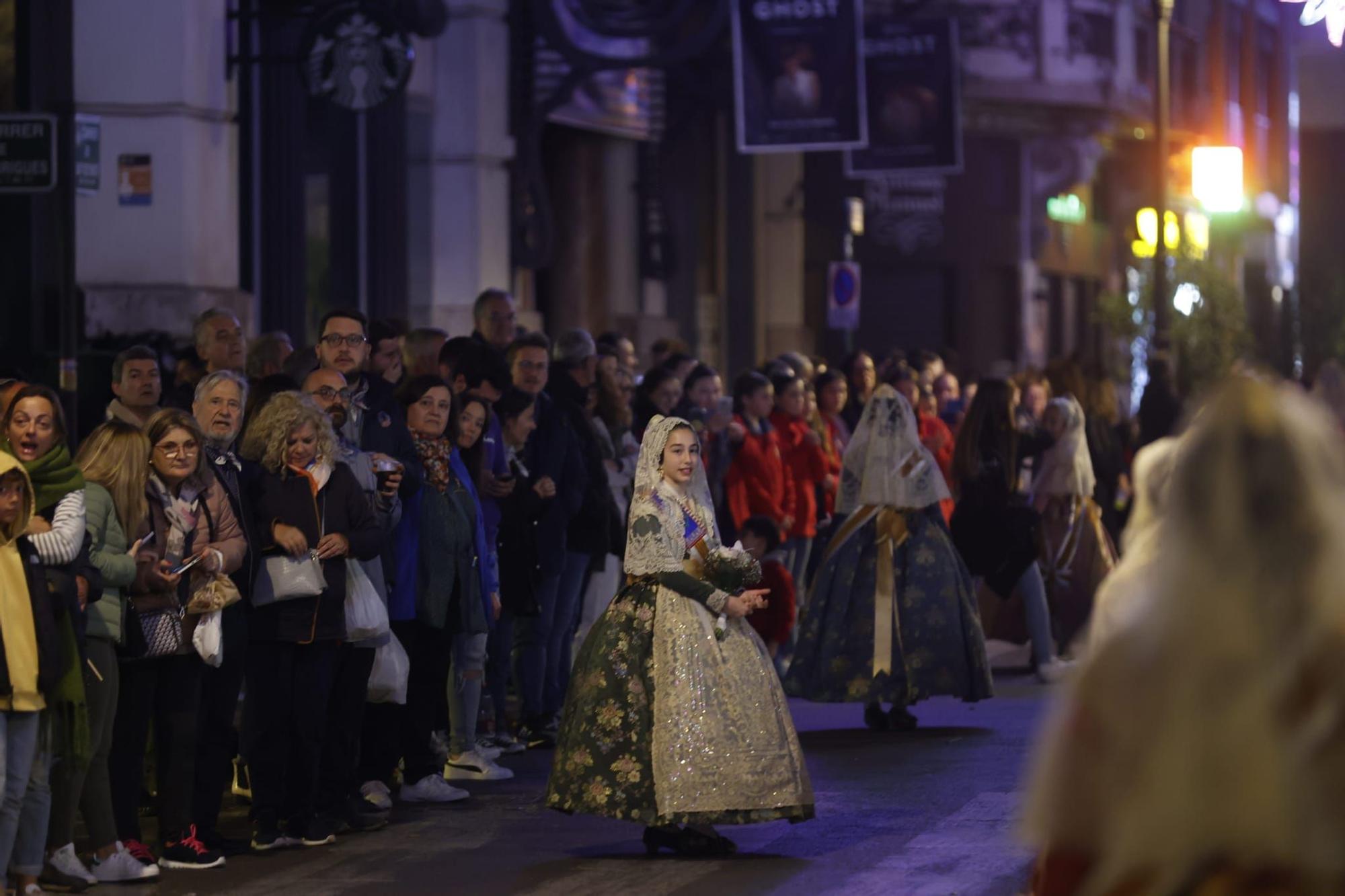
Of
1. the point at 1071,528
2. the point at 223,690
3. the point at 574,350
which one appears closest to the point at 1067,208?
the point at 1071,528

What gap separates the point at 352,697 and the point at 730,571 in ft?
5.49

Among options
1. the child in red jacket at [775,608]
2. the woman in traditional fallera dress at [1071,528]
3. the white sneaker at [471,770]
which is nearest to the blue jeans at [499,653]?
the white sneaker at [471,770]

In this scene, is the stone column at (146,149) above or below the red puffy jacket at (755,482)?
above

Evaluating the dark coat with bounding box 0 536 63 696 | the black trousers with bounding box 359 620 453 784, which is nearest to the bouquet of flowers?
the black trousers with bounding box 359 620 453 784

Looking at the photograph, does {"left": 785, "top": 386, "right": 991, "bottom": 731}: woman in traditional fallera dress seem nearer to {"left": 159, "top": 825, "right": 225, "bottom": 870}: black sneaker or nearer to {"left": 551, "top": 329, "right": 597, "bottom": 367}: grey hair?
{"left": 551, "top": 329, "right": 597, "bottom": 367}: grey hair

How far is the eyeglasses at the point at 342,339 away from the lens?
34.7 feet

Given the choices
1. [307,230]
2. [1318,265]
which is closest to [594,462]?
[307,230]

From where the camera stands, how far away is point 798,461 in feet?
52.8

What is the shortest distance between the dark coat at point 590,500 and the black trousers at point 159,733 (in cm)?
392

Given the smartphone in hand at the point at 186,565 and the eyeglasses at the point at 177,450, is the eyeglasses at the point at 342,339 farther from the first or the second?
the smartphone in hand at the point at 186,565

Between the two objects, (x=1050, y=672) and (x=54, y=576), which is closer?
(x=54, y=576)

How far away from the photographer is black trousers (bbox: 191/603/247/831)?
9.30 meters

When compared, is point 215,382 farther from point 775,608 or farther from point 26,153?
point 775,608

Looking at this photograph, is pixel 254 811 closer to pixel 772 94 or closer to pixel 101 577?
pixel 101 577
